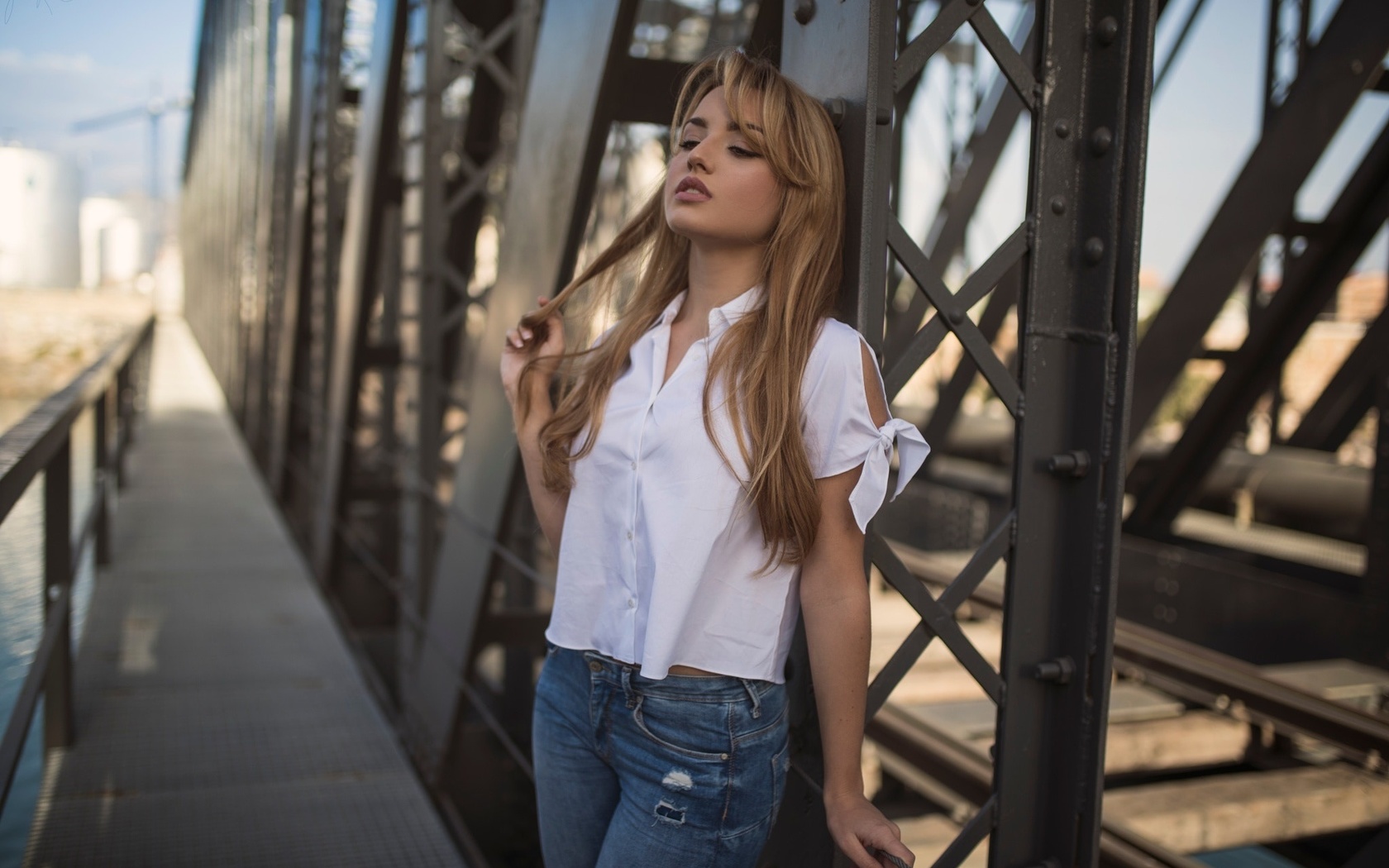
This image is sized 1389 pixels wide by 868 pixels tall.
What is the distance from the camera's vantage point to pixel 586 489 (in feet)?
5.69

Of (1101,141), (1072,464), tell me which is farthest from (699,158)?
(1072,464)

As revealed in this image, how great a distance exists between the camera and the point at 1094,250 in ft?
5.85

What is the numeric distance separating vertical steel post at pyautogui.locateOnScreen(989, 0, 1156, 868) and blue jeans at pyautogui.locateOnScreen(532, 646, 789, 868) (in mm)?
448

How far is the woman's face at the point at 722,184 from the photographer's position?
159cm

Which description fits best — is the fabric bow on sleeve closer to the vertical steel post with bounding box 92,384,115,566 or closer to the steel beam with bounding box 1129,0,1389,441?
the steel beam with bounding box 1129,0,1389,441

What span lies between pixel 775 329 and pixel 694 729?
0.56 meters

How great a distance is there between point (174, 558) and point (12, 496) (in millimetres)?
4771

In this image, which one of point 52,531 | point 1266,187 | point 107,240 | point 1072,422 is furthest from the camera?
point 1266,187

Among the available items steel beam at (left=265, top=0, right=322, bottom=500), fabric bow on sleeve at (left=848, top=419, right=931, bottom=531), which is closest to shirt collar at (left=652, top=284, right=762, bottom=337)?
fabric bow on sleeve at (left=848, top=419, right=931, bottom=531)

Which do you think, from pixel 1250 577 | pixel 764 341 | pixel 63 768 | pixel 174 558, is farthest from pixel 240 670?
pixel 1250 577

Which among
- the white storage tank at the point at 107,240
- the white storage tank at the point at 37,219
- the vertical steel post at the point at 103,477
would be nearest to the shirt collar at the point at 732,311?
the white storage tank at the point at 37,219

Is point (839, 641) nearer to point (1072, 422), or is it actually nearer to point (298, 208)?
point (1072, 422)

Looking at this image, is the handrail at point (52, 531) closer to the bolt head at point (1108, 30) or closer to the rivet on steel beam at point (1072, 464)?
the rivet on steel beam at point (1072, 464)

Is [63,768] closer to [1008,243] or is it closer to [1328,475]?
[1008,243]
